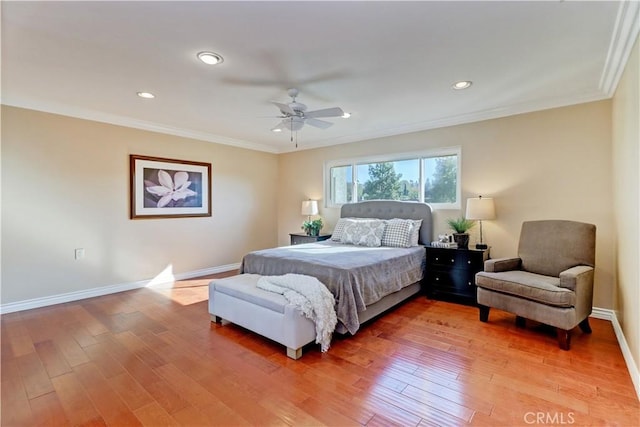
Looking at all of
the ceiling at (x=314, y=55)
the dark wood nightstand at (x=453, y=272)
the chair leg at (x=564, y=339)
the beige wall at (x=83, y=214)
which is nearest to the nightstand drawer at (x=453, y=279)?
the dark wood nightstand at (x=453, y=272)

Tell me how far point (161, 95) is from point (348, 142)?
309 cm

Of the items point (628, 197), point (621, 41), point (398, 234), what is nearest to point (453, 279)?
point (398, 234)

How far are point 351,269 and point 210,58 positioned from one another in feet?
7.29

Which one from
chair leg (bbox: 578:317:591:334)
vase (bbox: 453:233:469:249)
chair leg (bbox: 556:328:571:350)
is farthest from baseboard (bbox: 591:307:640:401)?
vase (bbox: 453:233:469:249)

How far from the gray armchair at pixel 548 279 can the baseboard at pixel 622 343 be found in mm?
259

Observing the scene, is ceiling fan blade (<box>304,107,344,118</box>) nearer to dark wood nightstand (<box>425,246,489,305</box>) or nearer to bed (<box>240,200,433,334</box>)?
bed (<box>240,200,433,334</box>)

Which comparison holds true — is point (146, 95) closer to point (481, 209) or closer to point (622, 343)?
point (481, 209)

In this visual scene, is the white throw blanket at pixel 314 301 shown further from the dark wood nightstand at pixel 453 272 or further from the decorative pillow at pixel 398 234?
the dark wood nightstand at pixel 453 272

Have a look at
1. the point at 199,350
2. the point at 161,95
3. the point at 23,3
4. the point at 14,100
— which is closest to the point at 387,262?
the point at 199,350

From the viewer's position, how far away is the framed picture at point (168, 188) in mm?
4521

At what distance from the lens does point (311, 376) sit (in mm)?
2229

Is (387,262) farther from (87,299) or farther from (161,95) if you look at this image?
(87,299)

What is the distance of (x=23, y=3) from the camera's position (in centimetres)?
185

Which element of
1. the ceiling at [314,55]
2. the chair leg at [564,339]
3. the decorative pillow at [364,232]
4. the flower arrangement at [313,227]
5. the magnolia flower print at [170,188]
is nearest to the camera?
the ceiling at [314,55]
